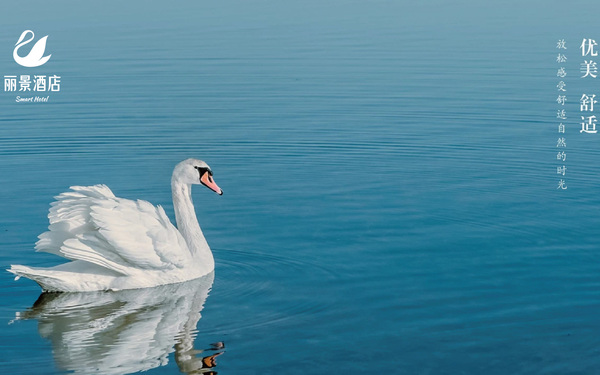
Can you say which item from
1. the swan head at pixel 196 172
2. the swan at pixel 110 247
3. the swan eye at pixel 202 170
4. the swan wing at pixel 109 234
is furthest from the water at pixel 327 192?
the swan eye at pixel 202 170

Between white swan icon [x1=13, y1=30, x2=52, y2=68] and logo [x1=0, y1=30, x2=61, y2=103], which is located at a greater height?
white swan icon [x1=13, y1=30, x2=52, y2=68]

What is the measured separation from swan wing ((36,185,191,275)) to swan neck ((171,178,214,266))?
1.50ft

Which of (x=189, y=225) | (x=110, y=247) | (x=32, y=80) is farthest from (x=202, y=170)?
(x=32, y=80)

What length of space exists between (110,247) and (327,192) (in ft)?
17.0

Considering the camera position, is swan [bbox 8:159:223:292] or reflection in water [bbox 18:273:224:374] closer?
reflection in water [bbox 18:273:224:374]

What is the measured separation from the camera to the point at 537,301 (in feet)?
40.9

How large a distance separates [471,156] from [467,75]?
7.74 m

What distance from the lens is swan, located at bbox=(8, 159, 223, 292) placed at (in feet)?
42.3

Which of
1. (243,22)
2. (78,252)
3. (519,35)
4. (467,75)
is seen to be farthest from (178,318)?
(243,22)

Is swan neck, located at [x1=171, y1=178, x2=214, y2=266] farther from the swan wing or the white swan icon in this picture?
the white swan icon

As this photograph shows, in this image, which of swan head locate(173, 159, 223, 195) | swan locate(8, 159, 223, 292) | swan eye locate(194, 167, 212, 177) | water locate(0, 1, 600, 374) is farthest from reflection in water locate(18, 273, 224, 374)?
swan eye locate(194, 167, 212, 177)

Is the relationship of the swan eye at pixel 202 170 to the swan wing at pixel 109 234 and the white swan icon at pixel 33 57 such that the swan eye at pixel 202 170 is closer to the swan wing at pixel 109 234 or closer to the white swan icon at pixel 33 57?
the swan wing at pixel 109 234

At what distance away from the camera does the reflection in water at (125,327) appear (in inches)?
420

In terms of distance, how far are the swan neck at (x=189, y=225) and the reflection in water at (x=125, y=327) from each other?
0.32m
